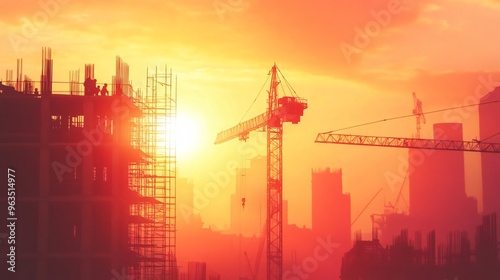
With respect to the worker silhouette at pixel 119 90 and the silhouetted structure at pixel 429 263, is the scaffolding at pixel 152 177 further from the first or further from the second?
the silhouetted structure at pixel 429 263

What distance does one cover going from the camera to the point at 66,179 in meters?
60.3

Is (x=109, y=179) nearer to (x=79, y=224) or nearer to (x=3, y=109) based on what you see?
(x=79, y=224)

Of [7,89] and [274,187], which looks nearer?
[7,89]

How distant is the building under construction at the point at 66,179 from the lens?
58.2 meters

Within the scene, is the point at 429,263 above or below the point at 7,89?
below

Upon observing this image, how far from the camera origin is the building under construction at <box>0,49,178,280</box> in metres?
58.2

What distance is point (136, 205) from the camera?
2682 inches

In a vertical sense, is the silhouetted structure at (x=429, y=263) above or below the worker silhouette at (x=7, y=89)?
below

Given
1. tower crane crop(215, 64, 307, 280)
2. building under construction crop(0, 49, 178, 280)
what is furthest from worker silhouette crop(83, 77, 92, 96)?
tower crane crop(215, 64, 307, 280)

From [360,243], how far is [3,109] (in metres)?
59.3

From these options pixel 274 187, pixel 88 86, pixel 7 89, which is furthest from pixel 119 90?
pixel 274 187

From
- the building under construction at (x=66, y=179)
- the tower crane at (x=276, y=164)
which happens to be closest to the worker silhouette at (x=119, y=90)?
the building under construction at (x=66, y=179)

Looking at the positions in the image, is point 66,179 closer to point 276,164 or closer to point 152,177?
point 152,177

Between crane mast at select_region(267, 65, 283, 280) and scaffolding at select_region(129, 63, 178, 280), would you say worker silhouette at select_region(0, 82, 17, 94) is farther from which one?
crane mast at select_region(267, 65, 283, 280)
